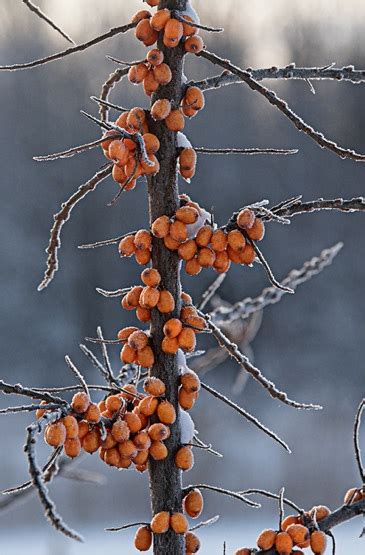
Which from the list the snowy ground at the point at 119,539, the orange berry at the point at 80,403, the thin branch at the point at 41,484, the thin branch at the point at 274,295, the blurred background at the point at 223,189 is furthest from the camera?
the blurred background at the point at 223,189

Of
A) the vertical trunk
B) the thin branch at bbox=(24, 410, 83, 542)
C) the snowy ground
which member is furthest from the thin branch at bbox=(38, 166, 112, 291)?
the snowy ground

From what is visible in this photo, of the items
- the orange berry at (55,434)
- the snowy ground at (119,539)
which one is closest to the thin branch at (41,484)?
the orange berry at (55,434)

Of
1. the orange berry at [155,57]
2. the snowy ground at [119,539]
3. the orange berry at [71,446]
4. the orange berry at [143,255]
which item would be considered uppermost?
the snowy ground at [119,539]

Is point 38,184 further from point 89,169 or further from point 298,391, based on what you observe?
Answer: point 298,391

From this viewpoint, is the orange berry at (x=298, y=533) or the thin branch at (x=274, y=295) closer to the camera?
the orange berry at (x=298, y=533)

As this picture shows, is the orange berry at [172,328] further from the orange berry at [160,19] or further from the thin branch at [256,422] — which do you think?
the orange berry at [160,19]

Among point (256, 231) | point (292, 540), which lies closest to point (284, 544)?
point (292, 540)

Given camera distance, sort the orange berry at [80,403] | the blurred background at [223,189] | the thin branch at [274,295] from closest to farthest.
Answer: the orange berry at [80,403]
the thin branch at [274,295]
the blurred background at [223,189]
